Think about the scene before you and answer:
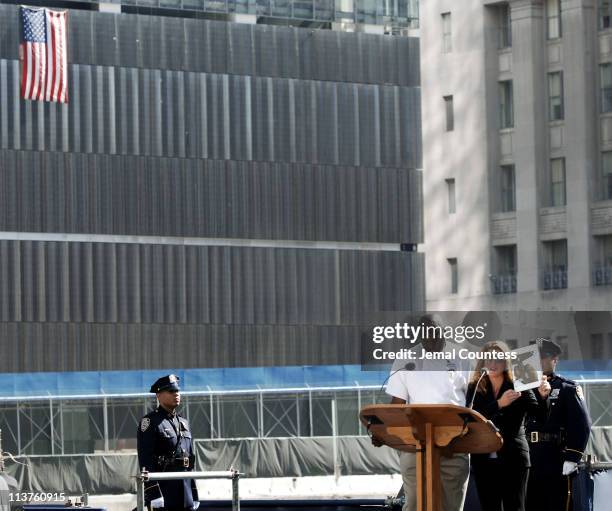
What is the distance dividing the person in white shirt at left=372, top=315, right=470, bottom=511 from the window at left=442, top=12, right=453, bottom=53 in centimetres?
6549

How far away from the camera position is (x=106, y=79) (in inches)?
2744

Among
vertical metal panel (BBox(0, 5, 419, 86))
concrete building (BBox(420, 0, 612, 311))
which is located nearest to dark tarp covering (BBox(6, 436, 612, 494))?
vertical metal panel (BBox(0, 5, 419, 86))

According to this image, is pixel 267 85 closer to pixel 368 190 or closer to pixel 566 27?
pixel 368 190

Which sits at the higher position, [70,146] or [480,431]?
[70,146]

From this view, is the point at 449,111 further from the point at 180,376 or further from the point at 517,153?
the point at 180,376

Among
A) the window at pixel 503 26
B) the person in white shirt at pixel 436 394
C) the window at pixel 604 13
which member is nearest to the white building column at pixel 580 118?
the window at pixel 604 13

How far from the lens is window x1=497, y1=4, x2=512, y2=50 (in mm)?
74688

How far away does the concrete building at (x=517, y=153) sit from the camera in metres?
71.0

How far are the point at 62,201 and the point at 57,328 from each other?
497 centimetres

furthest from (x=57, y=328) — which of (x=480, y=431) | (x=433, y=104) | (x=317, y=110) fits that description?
(x=480, y=431)

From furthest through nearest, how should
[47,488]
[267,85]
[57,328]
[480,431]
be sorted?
[267,85], [57,328], [47,488], [480,431]

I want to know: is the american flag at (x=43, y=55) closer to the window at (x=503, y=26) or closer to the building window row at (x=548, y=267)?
the building window row at (x=548, y=267)

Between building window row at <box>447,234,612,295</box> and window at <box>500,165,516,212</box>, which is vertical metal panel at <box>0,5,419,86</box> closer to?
window at <box>500,165,516,212</box>

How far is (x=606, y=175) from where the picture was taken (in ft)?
234
